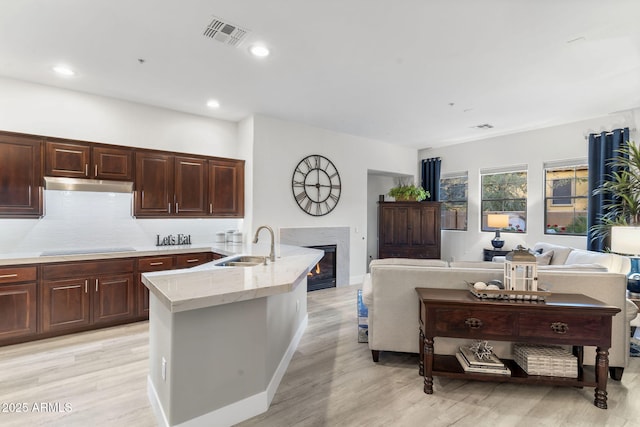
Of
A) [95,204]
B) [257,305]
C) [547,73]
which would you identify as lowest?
[257,305]

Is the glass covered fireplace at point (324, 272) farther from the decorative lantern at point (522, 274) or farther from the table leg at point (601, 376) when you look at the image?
the table leg at point (601, 376)

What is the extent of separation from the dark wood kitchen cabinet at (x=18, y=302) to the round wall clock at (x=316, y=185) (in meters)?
3.53

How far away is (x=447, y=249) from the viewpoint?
7066mm

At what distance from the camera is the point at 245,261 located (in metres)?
3.29

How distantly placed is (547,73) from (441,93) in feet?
3.69

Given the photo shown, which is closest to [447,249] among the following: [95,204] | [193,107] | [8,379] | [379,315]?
[379,315]

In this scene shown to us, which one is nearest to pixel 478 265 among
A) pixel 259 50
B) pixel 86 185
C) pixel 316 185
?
pixel 259 50

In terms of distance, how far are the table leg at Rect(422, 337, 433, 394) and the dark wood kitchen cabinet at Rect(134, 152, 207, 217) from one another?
141 inches

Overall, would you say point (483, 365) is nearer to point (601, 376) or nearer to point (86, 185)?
point (601, 376)

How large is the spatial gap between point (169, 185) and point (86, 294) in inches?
65.3

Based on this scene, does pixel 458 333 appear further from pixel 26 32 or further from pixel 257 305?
pixel 26 32

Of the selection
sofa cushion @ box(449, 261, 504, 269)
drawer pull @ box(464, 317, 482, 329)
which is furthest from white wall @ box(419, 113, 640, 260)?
drawer pull @ box(464, 317, 482, 329)

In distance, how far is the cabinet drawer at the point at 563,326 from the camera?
2217 millimetres

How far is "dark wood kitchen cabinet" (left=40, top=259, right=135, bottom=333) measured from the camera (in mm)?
3342
